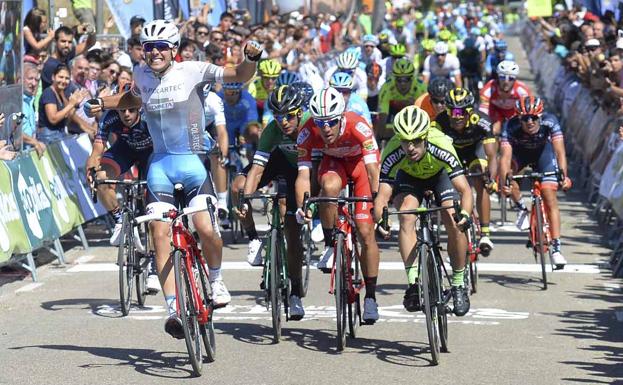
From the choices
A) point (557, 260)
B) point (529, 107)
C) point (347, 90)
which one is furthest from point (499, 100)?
point (347, 90)

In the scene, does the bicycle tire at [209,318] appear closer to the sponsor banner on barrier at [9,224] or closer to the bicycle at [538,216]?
the sponsor banner on barrier at [9,224]

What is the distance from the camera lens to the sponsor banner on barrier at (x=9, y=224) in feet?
43.8

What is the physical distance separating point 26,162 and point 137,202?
1.99m

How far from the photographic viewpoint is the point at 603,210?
Answer: 1953 cm

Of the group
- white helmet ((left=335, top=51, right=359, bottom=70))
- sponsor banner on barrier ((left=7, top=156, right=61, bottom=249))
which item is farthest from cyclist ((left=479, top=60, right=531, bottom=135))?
sponsor banner on barrier ((left=7, top=156, right=61, bottom=249))

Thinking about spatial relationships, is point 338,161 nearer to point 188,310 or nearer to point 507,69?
point 188,310

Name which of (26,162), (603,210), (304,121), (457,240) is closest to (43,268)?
(26,162)

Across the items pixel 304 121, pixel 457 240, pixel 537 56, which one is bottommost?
pixel 537 56

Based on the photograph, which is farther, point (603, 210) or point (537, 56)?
point (537, 56)

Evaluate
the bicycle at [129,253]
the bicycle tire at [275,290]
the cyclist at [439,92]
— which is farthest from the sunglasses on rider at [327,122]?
the cyclist at [439,92]

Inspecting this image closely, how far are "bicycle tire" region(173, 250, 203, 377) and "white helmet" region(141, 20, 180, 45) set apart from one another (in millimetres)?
1485

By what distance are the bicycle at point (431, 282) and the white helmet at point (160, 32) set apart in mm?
1867

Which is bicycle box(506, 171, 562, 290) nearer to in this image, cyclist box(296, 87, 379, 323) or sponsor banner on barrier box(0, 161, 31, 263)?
cyclist box(296, 87, 379, 323)

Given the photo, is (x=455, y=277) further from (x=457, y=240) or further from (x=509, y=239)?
(x=509, y=239)
